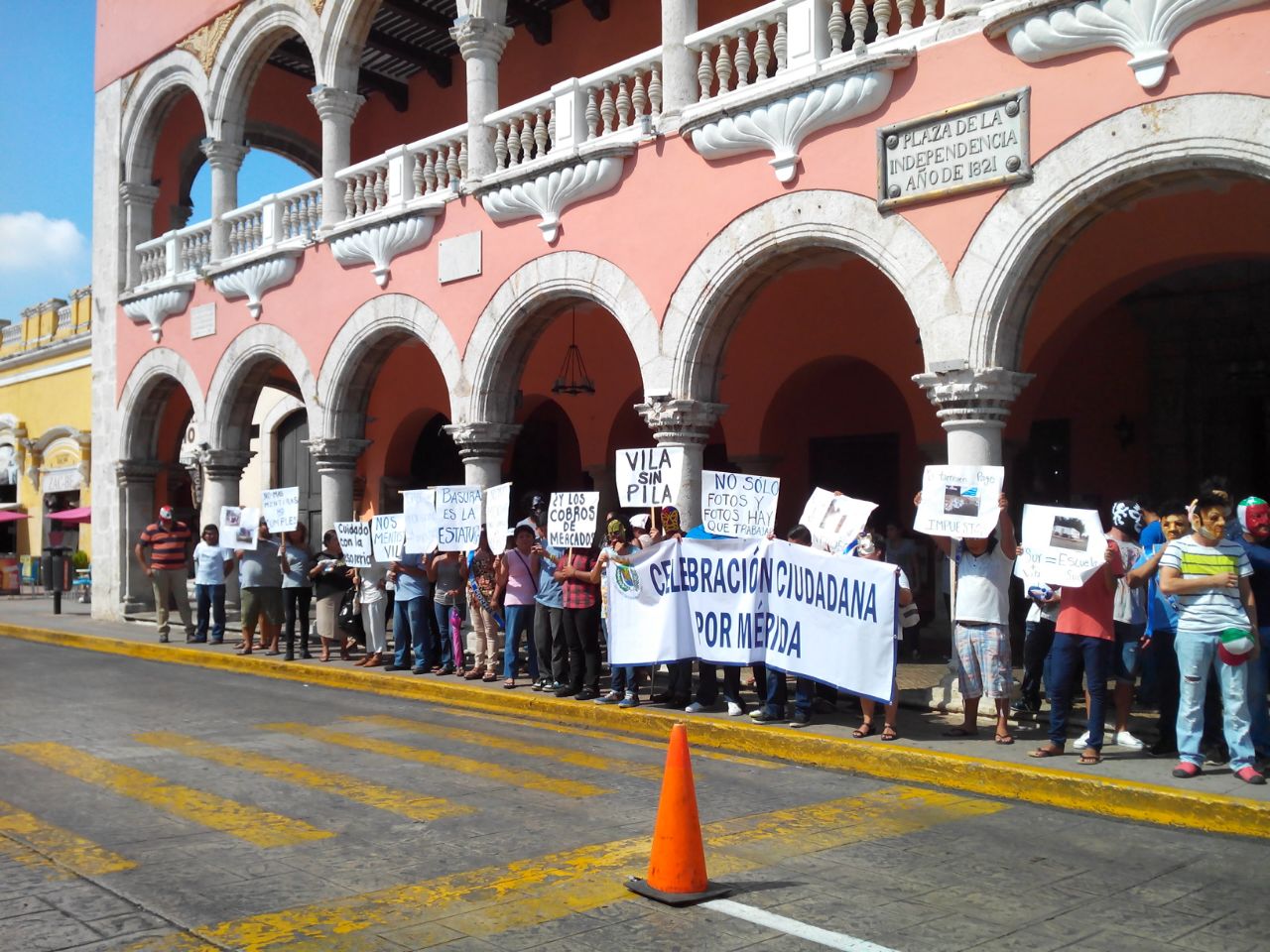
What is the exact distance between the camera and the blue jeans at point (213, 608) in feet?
53.8

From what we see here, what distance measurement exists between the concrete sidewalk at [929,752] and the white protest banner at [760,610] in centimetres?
51

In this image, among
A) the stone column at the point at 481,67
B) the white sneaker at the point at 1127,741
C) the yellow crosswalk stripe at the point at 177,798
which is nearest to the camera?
the yellow crosswalk stripe at the point at 177,798

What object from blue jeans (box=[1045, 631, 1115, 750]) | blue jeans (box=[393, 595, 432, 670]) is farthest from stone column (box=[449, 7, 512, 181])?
blue jeans (box=[1045, 631, 1115, 750])

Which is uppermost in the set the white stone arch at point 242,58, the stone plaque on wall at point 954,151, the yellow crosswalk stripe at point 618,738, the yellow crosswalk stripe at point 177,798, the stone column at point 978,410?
the white stone arch at point 242,58

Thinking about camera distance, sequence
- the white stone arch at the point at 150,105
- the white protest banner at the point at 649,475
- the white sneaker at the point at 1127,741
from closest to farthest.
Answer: the white sneaker at the point at 1127,741
the white protest banner at the point at 649,475
the white stone arch at the point at 150,105

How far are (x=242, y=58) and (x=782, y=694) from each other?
1329 centimetres

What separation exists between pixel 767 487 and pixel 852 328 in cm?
538

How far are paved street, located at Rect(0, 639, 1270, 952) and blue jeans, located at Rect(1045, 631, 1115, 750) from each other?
3.32 feet

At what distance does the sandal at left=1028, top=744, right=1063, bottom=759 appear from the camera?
793 centimetres

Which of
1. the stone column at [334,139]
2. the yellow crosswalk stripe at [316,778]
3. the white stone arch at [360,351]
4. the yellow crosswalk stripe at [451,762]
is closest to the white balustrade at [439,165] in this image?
the stone column at [334,139]

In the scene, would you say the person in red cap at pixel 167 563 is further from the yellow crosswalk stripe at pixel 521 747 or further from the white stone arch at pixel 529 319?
the yellow crosswalk stripe at pixel 521 747

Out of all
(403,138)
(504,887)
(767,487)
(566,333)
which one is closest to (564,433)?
(566,333)

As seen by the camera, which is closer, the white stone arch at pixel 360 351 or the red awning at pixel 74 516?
the white stone arch at pixel 360 351

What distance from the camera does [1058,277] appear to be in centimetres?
1227
